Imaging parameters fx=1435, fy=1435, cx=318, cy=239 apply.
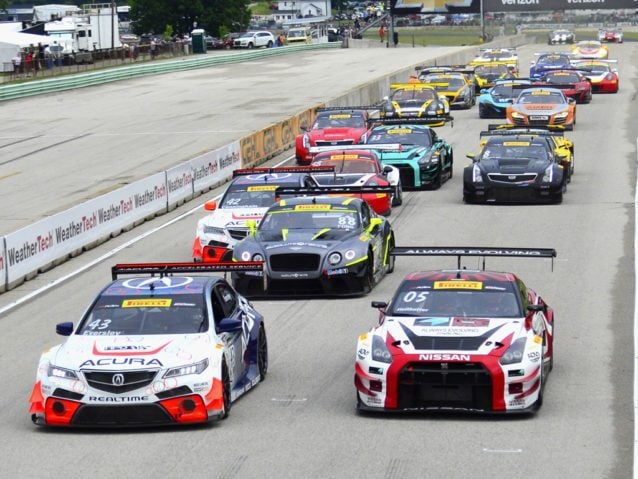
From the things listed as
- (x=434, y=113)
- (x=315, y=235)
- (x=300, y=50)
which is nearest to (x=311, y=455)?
(x=315, y=235)

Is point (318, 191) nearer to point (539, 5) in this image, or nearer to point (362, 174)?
point (362, 174)

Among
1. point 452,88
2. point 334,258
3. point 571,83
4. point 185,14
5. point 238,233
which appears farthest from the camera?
point 185,14

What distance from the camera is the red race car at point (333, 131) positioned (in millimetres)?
36000

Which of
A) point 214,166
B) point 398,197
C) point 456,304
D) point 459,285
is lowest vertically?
point 214,166

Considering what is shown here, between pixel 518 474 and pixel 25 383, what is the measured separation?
19.6ft

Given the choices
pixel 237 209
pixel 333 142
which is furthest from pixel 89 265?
pixel 333 142

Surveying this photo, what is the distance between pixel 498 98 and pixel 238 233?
88.3 feet

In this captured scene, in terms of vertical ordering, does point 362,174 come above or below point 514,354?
below

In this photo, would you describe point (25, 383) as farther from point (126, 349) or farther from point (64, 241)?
point (64, 241)

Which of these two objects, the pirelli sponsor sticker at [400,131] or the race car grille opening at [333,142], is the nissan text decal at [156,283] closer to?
the pirelli sponsor sticker at [400,131]

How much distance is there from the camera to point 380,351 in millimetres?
12781

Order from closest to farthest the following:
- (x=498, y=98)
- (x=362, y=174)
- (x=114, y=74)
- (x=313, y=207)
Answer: (x=313, y=207), (x=362, y=174), (x=498, y=98), (x=114, y=74)

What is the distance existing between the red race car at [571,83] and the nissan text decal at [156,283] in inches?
1483

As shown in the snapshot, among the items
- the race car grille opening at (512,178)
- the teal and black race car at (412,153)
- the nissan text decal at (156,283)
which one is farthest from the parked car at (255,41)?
the nissan text decal at (156,283)
